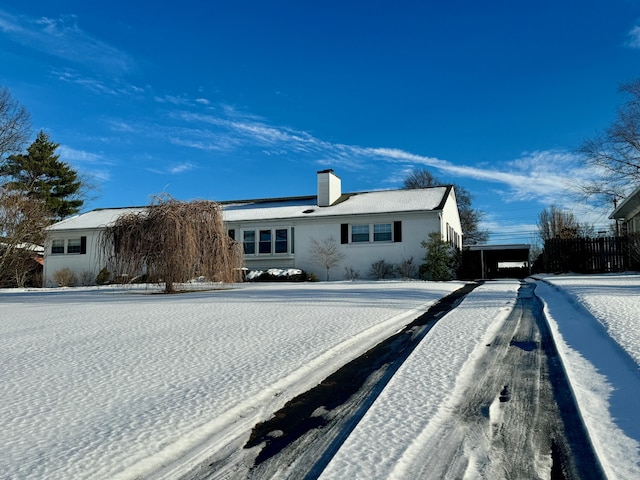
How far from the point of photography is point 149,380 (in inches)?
146

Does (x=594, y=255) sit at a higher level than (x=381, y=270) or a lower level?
higher

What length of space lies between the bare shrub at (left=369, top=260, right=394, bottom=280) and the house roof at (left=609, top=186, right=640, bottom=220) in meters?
11.4

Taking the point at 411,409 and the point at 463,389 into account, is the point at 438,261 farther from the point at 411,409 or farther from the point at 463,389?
the point at 411,409

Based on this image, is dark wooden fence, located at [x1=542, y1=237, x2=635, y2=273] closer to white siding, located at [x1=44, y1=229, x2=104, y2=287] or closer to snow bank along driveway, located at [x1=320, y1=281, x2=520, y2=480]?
snow bank along driveway, located at [x1=320, y1=281, x2=520, y2=480]

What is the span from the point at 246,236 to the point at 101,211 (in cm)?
1233

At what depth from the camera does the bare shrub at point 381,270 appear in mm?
22094

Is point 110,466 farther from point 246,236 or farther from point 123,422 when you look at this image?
point 246,236

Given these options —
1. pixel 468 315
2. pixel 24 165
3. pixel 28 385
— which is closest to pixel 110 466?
pixel 28 385

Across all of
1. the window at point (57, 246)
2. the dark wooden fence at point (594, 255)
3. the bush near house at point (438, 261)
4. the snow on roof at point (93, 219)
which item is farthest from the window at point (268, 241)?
the dark wooden fence at point (594, 255)

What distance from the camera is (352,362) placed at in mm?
4586

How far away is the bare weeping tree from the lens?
1393 cm

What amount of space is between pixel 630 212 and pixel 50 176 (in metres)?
44.6

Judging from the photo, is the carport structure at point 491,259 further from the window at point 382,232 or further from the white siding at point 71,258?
the white siding at point 71,258

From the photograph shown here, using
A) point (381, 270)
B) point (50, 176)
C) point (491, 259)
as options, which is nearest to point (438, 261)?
point (381, 270)
